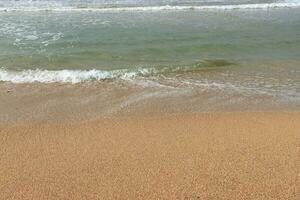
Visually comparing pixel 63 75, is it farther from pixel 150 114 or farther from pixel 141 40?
pixel 141 40

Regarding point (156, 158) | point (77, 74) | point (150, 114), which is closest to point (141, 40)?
point (77, 74)

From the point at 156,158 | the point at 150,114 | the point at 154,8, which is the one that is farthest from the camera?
the point at 154,8

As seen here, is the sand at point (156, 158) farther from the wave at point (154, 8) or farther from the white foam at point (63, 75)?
the wave at point (154, 8)

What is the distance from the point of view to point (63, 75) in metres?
9.30

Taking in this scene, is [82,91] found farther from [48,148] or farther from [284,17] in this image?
[284,17]

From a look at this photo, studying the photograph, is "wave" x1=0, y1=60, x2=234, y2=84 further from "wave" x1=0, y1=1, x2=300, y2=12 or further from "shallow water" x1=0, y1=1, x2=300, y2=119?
"wave" x1=0, y1=1, x2=300, y2=12

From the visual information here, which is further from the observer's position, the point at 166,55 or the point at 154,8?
the point at 154,8

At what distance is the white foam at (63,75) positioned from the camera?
9.07 metres

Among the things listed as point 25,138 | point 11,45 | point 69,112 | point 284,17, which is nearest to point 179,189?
point 25,138

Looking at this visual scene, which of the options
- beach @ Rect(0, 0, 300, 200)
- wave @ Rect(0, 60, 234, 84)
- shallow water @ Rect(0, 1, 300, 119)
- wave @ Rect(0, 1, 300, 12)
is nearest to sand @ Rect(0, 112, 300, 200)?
beach @ Rect(0, 0, 300, 200)

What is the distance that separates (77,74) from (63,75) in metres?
0.26

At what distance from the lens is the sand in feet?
14.8

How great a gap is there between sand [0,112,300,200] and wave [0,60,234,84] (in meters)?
2.64

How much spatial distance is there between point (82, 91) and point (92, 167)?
3450 mm
